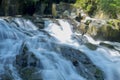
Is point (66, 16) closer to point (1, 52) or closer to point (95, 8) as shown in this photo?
point (95, 8)

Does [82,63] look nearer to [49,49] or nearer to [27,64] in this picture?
[49,49]

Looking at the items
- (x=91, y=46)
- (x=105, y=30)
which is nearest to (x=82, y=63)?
(x=91, y=46)

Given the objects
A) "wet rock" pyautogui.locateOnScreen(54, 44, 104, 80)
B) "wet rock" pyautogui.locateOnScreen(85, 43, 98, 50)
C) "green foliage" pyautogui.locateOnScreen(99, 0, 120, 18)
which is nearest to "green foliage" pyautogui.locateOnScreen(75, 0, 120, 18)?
"green foliage" pyautogui.locateOnScreen(99, 0, 120, 18)

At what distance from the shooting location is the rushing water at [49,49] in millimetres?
10883

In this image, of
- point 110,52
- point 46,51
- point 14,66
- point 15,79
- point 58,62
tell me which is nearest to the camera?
point 15,79

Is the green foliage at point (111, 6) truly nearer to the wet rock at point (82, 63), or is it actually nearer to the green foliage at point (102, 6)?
the green foliage at point (102, 6)

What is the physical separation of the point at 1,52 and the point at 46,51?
1.67 m

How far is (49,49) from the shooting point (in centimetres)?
1269

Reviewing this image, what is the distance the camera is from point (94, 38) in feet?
52.7

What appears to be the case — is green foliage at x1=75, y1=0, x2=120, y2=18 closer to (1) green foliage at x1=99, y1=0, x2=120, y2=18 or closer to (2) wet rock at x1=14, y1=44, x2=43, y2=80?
(1) green foliage at x1=99, y1=0, x2=120, y2=18

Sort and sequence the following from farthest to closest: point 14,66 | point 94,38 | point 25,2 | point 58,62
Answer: point 25,2 < point 94,38 < point 58,62 < point 14,66

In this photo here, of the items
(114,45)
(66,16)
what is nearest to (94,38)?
(114,45)

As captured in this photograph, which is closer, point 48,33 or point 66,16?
point 48,33

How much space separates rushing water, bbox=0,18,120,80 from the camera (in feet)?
35.7
